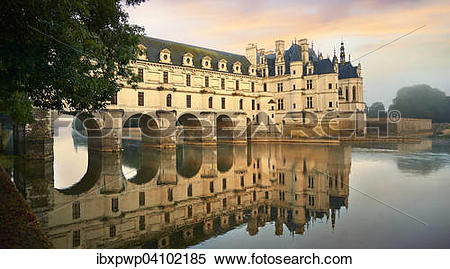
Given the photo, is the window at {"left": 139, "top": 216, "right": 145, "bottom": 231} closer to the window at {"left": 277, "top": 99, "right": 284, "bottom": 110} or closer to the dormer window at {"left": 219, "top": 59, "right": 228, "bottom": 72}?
the dormer window at {"left": 219, "top": 59, "right": 228, "bottom": 72}

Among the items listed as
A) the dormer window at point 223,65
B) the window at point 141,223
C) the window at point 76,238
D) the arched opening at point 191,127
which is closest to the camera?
the window at point 76,238

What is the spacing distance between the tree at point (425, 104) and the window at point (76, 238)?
2301 inches

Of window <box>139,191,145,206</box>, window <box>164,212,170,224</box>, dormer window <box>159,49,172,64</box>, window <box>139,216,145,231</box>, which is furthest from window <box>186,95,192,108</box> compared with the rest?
window <box>139,216,145,231</box>

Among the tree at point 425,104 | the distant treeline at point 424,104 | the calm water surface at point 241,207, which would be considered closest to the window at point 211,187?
the calm water surface at point 241,207

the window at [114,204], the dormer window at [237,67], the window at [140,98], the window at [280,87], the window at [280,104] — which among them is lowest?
the window at [114,204]

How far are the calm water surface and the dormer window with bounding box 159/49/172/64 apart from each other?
15674mm

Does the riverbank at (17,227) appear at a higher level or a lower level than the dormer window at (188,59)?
lower

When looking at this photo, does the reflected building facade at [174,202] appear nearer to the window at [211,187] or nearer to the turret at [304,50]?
the window at [211,187]

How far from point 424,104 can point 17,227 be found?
6227cm

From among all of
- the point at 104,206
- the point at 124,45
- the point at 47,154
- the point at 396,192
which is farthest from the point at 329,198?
the point at 47,154

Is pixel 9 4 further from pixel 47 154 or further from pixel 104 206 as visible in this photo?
pixel 47 154

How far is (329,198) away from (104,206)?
7749mm

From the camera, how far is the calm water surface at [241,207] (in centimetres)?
648
